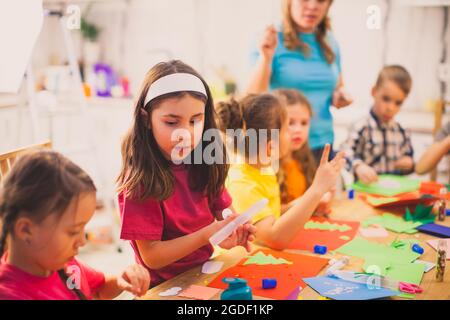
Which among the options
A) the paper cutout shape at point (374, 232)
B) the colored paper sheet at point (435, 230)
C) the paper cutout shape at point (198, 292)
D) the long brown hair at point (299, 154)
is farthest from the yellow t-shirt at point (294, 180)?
the paper cutout shape at point (198, 292)

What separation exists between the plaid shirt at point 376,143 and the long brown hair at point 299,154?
33 centimetres

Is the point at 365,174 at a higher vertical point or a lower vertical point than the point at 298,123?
lower

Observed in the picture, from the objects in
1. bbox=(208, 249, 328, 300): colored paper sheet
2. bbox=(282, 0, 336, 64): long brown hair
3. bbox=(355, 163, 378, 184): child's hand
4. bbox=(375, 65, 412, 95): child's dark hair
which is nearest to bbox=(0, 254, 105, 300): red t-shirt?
bbox=(208, 249, 328, 300): colored paper sheet

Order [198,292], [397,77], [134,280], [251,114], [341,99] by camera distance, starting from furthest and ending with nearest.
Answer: [397,77]
[341,99]
[251,114]
[198,292]
[134,280]

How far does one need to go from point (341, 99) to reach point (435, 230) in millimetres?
530

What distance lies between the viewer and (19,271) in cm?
76

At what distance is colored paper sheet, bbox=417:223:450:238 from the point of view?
1286 mm

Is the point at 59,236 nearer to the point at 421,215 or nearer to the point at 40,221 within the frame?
the point at 40,221

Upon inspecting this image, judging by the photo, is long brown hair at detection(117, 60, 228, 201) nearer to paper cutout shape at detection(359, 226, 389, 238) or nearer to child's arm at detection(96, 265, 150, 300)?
child's arm at detection(96, 265, 150, 300)

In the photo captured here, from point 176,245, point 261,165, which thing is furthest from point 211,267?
point 261,165

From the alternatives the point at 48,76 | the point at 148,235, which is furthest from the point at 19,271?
the point at 48,76

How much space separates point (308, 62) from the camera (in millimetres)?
1599
